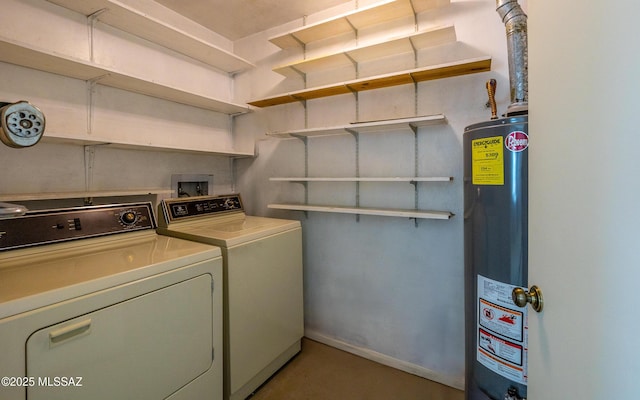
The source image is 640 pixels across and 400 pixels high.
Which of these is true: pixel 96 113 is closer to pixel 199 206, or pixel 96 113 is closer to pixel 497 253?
pixel 199 206

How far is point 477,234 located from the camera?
131 cm

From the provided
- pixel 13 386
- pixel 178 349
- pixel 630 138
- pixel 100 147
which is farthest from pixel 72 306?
pixel 630 138

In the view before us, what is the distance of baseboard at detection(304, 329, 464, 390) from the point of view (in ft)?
6.11

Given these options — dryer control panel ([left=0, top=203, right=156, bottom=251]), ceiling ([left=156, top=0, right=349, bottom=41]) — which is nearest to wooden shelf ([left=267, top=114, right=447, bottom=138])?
ceiling ([left=156, top=0, right=349, bottom=41])

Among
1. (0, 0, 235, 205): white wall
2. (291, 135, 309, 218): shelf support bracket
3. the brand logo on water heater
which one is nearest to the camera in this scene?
the brand logo on water heater

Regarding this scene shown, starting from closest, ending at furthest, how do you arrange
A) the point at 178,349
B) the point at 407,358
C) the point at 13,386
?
1. the point at 13,386
2. the point at 178,349
3. the point at 407,358

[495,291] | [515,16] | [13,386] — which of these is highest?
[515,16]

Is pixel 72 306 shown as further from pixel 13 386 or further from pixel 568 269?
pixel 568 269

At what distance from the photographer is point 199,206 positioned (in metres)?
2.13

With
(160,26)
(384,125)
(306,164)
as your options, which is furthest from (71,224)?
(384,125)

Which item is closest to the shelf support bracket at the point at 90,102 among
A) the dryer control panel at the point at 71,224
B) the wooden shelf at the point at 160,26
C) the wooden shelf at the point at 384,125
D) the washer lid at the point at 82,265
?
the wooden shelf at the point at 160,26

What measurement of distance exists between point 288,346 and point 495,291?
56.5 inches

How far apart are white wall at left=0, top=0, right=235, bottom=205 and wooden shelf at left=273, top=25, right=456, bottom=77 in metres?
0.90

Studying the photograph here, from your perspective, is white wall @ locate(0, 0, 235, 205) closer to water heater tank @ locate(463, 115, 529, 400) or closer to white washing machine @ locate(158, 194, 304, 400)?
white washing machine @ locate(158, 194, 304, 400)
